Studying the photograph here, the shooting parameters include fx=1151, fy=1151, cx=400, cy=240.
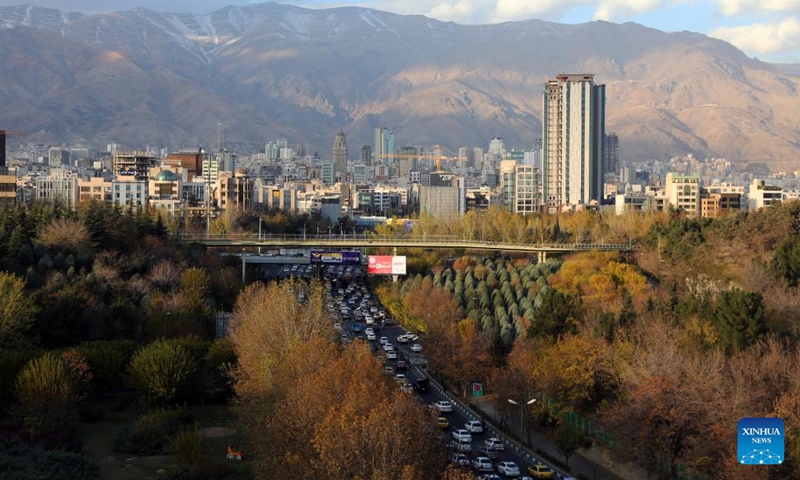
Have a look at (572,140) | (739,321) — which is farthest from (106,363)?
(572,140)

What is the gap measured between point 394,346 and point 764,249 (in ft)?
→ 59.7

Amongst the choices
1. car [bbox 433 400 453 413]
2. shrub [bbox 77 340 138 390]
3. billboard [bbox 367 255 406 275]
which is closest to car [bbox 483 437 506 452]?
car [bbox 433 400 453 413]

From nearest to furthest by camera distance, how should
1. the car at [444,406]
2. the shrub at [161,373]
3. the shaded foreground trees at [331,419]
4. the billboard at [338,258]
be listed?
1. the shaded foreground trees at [331,419]
2. the shrub at [161,373]
3. the car at [444,406]
4. the billboard at [338,258]

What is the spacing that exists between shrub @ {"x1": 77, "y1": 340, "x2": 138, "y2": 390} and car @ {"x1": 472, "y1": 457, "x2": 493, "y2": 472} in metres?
10.7

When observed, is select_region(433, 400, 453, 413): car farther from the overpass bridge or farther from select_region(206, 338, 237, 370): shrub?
the overpass bridge

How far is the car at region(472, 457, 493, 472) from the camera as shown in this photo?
24.8 m

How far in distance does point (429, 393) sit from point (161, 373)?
27.0 feet

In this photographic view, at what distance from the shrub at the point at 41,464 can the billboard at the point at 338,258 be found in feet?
113

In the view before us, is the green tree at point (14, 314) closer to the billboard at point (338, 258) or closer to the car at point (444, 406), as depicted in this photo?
the car at point (444, 406)

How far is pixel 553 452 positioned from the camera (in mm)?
28750

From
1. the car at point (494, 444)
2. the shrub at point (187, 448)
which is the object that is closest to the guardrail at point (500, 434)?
the car at point (494, 444)

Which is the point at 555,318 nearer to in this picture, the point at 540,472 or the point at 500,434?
the point at 500,434

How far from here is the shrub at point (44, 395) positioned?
26656mm

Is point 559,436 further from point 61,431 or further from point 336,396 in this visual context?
point 61,431
